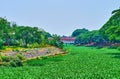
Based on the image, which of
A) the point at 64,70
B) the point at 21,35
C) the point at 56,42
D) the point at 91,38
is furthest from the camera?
the point at 91,38

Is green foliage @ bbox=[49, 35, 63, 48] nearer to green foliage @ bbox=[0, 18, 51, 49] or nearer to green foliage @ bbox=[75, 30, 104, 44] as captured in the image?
green foliage @ bbox=[0, 18, 51, 49]

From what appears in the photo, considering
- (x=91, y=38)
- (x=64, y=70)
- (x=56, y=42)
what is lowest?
(x=64, y=70)

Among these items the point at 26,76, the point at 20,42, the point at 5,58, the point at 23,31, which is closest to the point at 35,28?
the point at 23,31

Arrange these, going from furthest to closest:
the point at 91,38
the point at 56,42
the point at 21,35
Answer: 1. the point at 91,38
2. the point at 56,42
3. the point at 21,35

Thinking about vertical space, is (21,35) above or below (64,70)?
above

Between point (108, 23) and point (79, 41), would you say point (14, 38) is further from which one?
point (79, 41)

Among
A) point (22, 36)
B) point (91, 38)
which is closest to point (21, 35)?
point (22, 36)

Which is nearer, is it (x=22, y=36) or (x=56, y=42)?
(x=22, y=36)

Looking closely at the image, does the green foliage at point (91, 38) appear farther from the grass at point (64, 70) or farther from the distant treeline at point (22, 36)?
the grass at point (64, 70)

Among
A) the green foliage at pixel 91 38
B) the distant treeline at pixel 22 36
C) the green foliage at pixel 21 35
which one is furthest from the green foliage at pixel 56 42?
the green foliage at pixel 91 38

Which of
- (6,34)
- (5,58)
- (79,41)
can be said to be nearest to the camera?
(5,58)

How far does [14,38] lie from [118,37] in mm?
33605

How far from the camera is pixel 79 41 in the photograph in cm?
19025

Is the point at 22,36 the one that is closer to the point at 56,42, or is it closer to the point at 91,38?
the point at 56,42
